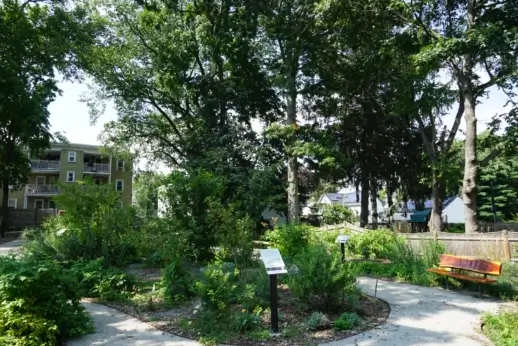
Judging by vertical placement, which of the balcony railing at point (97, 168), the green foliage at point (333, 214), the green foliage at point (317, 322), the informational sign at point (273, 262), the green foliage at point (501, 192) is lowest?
the green foliage at point (317, 322)

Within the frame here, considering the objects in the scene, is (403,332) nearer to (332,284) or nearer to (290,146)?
(332,284)

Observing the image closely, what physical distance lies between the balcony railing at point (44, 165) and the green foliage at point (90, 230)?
33665mm

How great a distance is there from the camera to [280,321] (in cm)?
562

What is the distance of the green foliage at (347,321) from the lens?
5.24 meters

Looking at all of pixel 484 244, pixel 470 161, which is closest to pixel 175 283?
pixel 484 244

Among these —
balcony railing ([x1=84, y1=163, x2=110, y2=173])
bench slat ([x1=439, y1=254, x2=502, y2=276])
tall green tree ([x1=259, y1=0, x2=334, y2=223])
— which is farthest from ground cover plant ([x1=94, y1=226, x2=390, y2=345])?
balcony railing ([x1=84, y1=163, x2=110, y2=173])

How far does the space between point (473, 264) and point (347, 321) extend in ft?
13.0

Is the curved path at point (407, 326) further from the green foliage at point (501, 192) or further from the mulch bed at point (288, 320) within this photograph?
the green foliage at point (501, 192)

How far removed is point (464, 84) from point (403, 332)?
46.8 ft

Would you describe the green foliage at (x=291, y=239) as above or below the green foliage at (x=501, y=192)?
below

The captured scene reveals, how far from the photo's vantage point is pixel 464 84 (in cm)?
1609

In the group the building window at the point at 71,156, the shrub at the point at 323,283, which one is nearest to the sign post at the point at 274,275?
the shrub at the point at 323,283

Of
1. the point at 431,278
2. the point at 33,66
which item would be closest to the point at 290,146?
the point at 431,278

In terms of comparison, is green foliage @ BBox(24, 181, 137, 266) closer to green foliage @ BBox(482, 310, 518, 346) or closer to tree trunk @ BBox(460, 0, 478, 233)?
green foliage @ BBox(482, 310, 518, 346)
